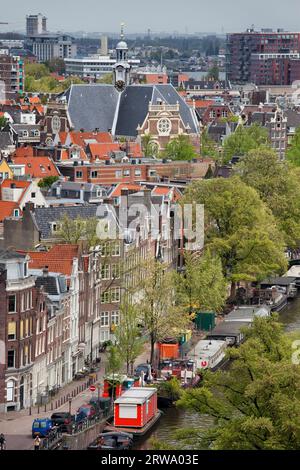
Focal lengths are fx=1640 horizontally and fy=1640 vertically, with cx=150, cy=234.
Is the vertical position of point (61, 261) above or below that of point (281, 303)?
above

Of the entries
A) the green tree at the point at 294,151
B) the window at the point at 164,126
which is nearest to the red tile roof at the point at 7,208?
the green tree at the point at 294,151

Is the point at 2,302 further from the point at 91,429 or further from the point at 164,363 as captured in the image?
the point at 164,363

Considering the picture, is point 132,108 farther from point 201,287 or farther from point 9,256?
point 9,256

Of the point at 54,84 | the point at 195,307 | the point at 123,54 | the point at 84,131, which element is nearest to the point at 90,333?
the point at 195,307

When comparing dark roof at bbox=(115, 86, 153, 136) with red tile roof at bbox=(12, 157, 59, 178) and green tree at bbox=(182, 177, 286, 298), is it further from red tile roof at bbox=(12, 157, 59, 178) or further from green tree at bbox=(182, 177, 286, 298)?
green tree at bbox=(182, 177, 286, 298)

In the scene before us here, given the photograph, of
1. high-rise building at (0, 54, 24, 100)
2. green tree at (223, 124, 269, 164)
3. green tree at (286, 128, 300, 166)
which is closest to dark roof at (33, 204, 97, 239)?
green tree at (223, 124, 269, 164)

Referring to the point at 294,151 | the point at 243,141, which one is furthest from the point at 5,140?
the point at 294,151
